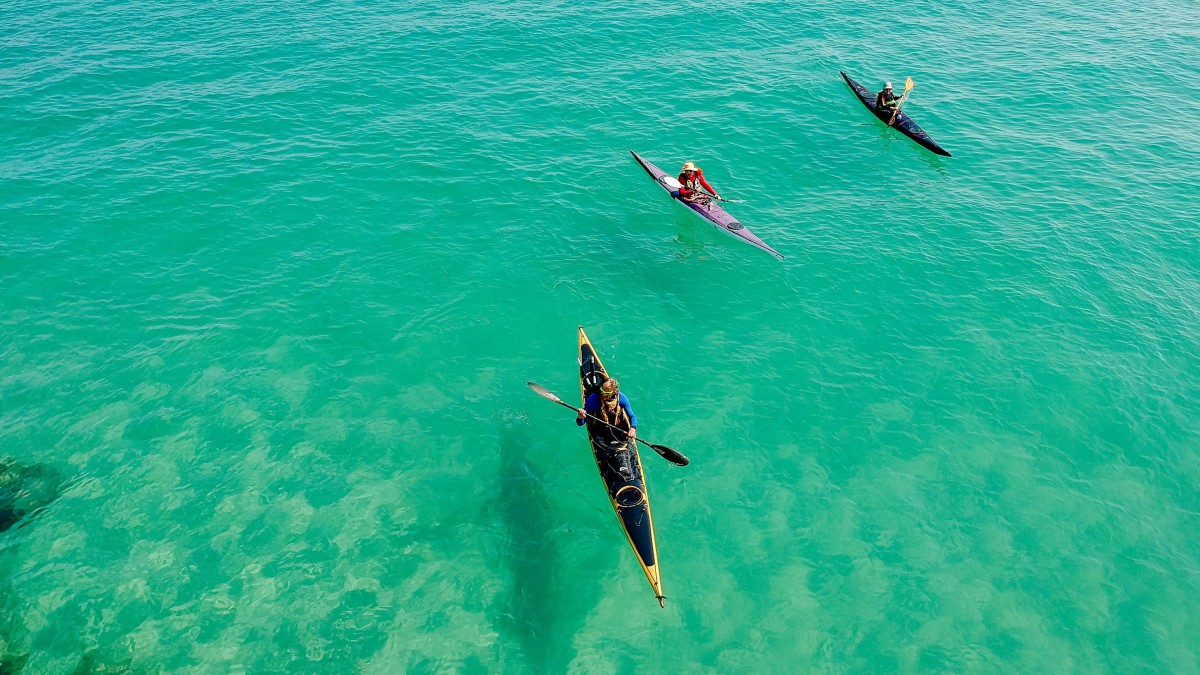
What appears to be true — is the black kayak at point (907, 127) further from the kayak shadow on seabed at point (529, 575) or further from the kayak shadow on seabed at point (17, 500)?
the kayak shadow on seabed at point (17, 500)

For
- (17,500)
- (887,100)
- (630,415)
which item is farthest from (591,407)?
(887,100)

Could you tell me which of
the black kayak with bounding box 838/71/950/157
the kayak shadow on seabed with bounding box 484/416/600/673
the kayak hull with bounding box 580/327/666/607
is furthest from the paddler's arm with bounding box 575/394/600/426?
the black kayak with bounding box 838/71/950/157

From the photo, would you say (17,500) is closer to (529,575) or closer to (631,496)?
(529,575)

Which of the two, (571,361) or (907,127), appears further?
(907,127)

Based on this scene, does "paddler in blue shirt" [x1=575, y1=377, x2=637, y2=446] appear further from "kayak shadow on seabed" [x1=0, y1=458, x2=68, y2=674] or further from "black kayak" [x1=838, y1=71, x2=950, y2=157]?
"black kayak" [x1=838, y1=71, x2=950, y2=157]

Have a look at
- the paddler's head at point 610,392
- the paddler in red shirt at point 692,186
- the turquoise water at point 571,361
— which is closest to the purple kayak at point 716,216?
the paddler in red shirt at point 692,186
